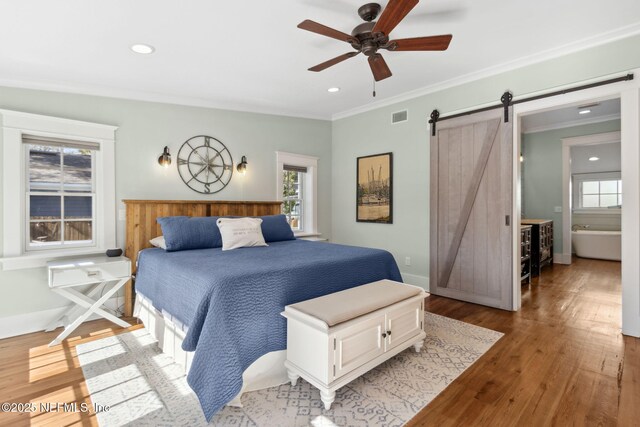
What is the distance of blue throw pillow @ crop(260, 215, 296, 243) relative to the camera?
3.84m

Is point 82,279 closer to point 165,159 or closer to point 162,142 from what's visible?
point 165,159

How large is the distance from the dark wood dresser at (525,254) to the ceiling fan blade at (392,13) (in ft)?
12.3

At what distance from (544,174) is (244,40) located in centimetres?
642

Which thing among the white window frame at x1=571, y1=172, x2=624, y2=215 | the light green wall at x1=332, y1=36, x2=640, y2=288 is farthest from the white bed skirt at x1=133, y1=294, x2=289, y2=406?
the white window frame at x1=571, y1=172, x2=624, y2=215

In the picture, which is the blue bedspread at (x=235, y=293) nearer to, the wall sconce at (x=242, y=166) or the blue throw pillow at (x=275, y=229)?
the blue throw pillow at (x=275, y=229)

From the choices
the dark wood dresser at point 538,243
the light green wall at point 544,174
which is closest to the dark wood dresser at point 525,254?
the dark wood dresser at point 538,243

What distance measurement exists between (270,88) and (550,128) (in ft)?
18.5

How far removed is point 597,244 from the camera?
672cm

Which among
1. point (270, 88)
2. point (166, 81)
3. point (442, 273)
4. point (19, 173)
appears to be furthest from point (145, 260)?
point (442, 273)

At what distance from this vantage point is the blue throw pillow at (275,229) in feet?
12.6

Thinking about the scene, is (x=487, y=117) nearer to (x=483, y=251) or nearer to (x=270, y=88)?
(x=483, y=251)

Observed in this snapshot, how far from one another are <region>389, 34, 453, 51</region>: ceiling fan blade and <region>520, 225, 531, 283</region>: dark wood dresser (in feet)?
11.0

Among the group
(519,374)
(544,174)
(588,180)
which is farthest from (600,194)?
(519,374)

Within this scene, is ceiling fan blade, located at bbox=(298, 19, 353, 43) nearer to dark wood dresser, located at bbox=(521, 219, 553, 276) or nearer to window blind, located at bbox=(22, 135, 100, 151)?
window blind, located at bbox=(22, 135, 100, 151)
